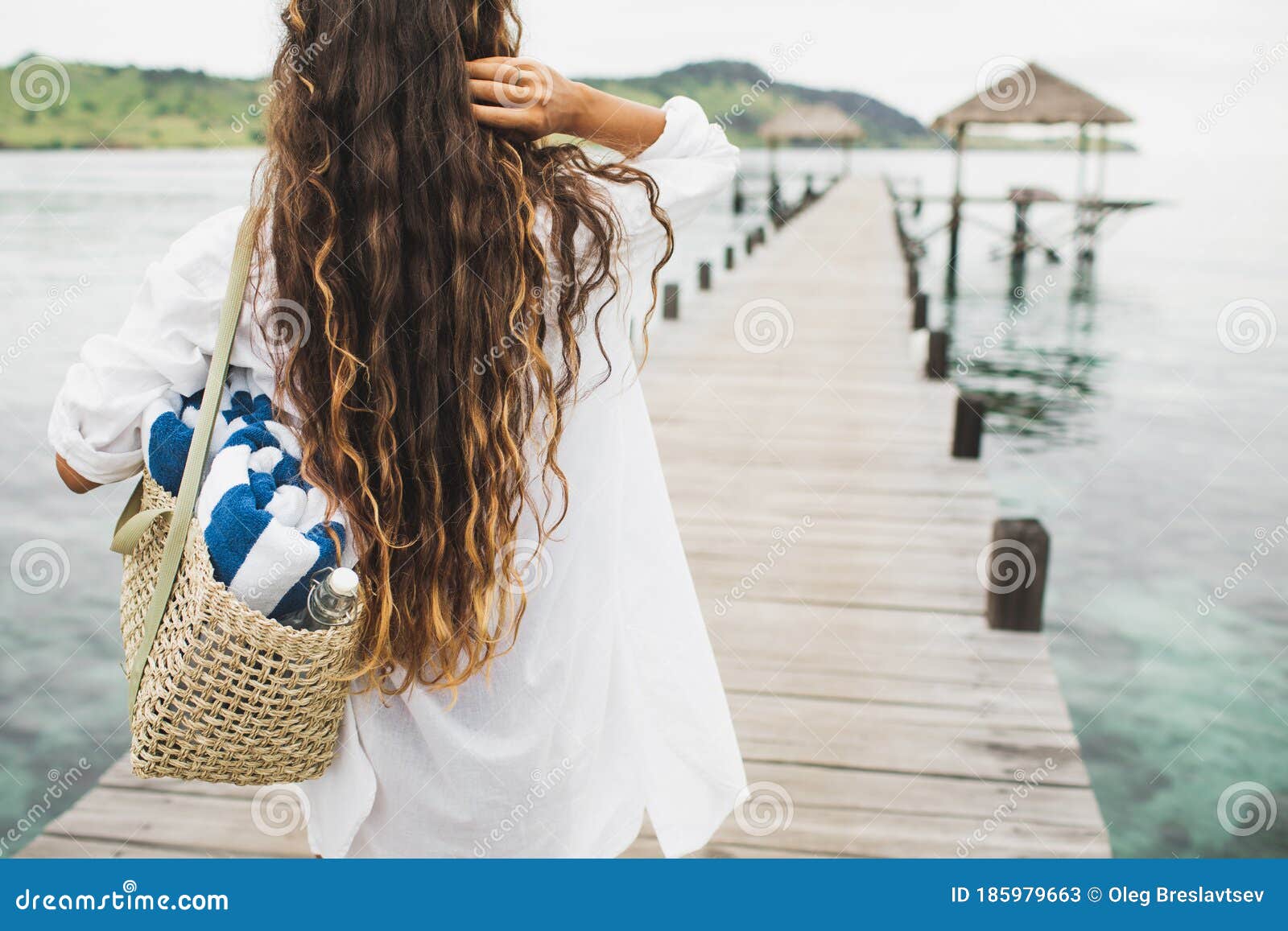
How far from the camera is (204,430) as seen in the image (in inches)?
43.4

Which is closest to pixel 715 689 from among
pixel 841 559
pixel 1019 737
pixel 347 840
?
pixel 347 840

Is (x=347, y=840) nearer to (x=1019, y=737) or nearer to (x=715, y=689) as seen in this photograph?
(x=715, y=689)

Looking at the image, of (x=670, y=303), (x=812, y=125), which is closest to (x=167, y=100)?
(x=670, y=303)

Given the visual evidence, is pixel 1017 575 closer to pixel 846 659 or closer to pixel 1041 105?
pixel 846 659

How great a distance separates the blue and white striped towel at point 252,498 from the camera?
1.07 m

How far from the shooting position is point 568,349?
1.24 metres

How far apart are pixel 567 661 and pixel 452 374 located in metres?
0.48

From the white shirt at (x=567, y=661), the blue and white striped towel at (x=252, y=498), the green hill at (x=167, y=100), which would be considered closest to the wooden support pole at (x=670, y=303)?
the green hill at (x=167, y=100)

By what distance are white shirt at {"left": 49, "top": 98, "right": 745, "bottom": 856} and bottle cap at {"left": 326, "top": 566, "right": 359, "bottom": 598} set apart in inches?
9.8

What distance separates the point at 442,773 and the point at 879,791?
4.62 feet

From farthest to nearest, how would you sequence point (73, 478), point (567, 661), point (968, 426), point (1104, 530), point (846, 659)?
1. point (1104, 530)
2. point (968, 426)
3. point (846, 659)
4. point (567, 661)
5. point (73, 478)

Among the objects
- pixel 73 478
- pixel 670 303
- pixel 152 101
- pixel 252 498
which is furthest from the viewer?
pixel 152 101

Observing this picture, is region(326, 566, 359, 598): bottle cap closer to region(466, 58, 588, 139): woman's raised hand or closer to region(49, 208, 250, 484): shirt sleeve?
region(49, 208, 250, 484): shirt sleeve

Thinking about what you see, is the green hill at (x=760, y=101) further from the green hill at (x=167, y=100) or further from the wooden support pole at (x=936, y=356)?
the wooden support pole at (x=936, y=356)
